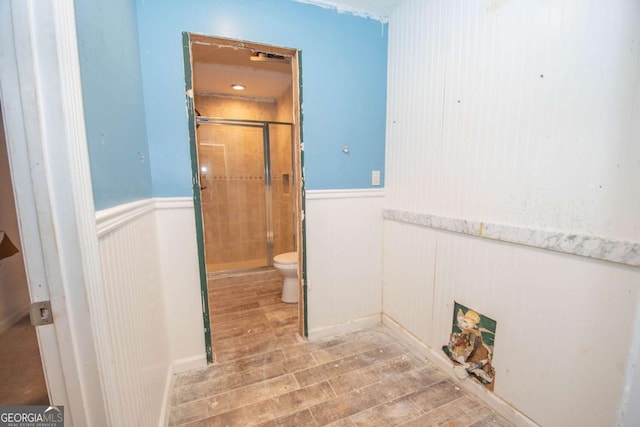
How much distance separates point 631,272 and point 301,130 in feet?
5.26

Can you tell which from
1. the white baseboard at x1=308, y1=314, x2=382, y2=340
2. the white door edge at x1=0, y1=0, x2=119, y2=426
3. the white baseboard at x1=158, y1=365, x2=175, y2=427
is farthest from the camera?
the white baseboard at x1=308, y1=314, x2=382, y2=340

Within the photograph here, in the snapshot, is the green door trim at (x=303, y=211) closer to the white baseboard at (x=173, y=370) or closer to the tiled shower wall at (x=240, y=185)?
the white baseboard at (x=173, y=370)

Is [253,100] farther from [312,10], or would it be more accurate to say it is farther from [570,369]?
[570,369]

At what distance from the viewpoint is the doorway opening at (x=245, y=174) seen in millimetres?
2686

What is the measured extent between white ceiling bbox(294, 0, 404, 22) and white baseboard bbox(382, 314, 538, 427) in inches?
86.1

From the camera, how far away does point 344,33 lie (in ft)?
5.74

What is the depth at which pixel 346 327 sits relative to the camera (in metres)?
2.04

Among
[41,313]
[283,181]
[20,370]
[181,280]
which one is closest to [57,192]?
[41,313]

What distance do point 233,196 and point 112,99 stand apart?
2.64 meters

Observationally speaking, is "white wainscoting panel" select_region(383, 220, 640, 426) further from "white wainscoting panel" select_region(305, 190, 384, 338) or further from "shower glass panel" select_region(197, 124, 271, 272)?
"shower glass panel" select_region(197, 124, 271, 272)

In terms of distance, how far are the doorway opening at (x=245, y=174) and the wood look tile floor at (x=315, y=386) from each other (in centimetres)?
58

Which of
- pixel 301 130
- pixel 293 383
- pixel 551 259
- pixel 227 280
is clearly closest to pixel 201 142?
pixel 227 280

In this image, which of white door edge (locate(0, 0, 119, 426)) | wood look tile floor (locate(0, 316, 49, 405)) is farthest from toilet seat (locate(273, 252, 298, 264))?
white door edge (locate(0, 0, 119, 426))

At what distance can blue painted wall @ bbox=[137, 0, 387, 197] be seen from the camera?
4.63ft
